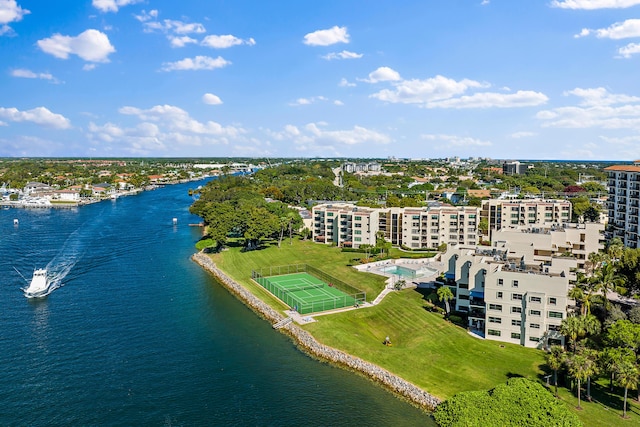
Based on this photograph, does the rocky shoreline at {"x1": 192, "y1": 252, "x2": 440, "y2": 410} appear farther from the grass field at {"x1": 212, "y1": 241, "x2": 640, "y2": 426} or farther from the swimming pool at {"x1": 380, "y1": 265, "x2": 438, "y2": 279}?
the swimming pool at {"x1": 380, "y1": 265, "x2": 438, "y2": 279}

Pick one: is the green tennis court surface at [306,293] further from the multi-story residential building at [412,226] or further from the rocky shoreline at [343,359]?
the multi-story residential building at [412,226]

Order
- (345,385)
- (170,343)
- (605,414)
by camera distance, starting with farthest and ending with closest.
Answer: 1. (170,343)
2. (345,385)
3. (605,414)

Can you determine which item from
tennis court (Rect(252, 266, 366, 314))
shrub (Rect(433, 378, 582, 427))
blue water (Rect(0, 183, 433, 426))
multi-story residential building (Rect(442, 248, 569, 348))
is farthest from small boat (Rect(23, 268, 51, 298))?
multi-story residential building (Rect(442, 248, 569, 348))

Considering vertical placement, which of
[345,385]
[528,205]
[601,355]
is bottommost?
[345,385]

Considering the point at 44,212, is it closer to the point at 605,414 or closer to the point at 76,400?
the point at 76,400

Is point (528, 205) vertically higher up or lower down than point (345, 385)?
higher up

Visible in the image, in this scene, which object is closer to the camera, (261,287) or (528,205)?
(261,287)

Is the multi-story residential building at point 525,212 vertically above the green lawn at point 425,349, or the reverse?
the multi-story residential building at point 525,212

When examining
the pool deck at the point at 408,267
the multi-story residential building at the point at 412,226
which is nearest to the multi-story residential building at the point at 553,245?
the pool deck at the point at 408,267

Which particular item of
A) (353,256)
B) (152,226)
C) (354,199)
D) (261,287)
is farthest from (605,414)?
(354,199)
